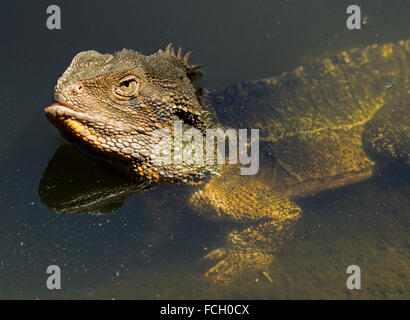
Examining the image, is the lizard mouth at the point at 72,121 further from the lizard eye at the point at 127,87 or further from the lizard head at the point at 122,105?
the lizard eye at the point at 127,87

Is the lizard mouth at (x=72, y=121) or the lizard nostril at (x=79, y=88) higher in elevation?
the lizard nostril at (x=79, y=88)

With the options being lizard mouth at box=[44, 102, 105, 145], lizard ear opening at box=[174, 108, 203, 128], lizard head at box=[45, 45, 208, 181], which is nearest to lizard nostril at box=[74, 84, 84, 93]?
lizard head at box=[45, 45, 208, 181]

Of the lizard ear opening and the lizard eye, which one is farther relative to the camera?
the lizard ear opening

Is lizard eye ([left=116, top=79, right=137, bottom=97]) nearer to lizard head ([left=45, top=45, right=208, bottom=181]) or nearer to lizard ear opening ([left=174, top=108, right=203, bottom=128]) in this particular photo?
lizard head ([left=45, top=45, right=208, bottom=181])

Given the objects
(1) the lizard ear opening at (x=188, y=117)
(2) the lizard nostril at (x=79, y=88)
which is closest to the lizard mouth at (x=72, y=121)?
(2) the lizard nostril at (x=79, y=88)

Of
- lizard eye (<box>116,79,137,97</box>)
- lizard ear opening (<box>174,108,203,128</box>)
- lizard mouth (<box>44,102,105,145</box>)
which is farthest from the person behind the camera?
lizard ear opening (<box>174,108,203,128</box>)

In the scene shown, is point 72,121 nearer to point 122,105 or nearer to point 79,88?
point 79,88

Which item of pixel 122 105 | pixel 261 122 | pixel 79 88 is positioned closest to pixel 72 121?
pixel 79 88

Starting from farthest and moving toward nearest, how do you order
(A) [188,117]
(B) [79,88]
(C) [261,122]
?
(C) [261,122] < (A) [188,117] < (B) [79,88]
